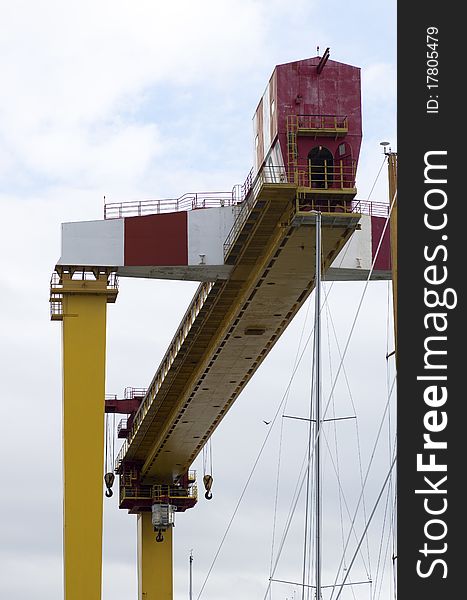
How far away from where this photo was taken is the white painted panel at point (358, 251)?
39.8 meters

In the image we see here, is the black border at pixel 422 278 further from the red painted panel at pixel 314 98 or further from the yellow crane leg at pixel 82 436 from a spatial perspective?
the yellow crane leg at pixel 82 436

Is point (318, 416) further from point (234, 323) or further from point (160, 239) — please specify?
point (234, 323)

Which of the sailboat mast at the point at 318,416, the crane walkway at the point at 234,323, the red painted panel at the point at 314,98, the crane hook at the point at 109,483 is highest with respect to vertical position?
the red painted panel at the point at 314,98

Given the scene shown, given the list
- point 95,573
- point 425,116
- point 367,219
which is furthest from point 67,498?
point 425,116

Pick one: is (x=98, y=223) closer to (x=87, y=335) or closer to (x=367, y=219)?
(x=87, y=335)

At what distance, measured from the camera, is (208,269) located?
3884 centimetres

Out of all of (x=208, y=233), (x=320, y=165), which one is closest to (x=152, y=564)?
(x=208, y=233)

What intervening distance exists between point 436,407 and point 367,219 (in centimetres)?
1856

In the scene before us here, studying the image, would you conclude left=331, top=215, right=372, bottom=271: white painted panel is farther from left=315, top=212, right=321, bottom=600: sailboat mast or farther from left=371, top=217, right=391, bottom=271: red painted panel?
left=315, top=212, right=321, bottom=600: sailboat mast

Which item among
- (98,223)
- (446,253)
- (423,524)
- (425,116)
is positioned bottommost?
(423,524)

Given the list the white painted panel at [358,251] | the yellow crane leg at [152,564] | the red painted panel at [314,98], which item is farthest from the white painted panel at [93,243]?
the yellow crane leg at [152,564]

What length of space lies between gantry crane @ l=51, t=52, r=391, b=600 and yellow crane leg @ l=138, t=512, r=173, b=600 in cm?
1288

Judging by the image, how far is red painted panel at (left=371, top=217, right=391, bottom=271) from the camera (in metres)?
40.1

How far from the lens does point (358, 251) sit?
4038 centimetres
